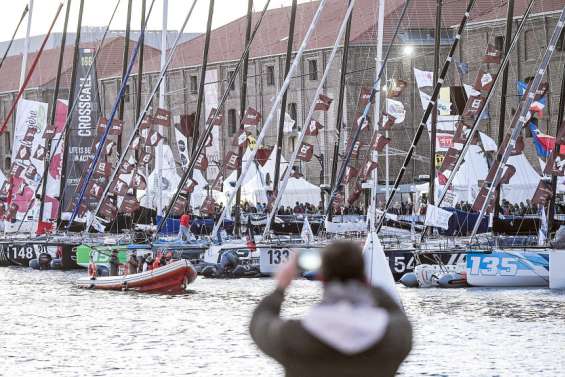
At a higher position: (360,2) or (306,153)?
(360,2)

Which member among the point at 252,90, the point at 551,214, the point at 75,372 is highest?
the point at 252,90

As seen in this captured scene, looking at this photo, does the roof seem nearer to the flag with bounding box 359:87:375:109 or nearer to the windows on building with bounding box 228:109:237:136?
the windows on building with bounding box 228:109:237:136

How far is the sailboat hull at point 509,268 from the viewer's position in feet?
140

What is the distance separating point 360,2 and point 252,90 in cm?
939

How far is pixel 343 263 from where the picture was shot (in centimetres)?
792

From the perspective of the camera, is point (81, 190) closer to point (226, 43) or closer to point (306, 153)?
point (306, 153)

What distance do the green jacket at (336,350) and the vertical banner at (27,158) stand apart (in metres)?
62.1

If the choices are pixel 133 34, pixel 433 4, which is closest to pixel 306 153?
pixel 433 4

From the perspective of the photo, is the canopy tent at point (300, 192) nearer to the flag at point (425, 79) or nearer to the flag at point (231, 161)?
the flag at point (425, 79)

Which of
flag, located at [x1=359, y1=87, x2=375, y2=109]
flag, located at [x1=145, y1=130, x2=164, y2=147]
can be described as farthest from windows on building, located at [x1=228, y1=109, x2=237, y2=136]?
flag, located at [x1=359, y1=87, x2=375, y2=109]

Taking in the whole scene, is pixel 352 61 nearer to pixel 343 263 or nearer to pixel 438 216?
pixel 438 216

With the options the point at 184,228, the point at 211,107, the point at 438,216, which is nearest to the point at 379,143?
the point at 438,216

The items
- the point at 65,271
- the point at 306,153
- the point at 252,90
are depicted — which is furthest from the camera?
the point at 252,90

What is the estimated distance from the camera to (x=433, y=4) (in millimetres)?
97562
